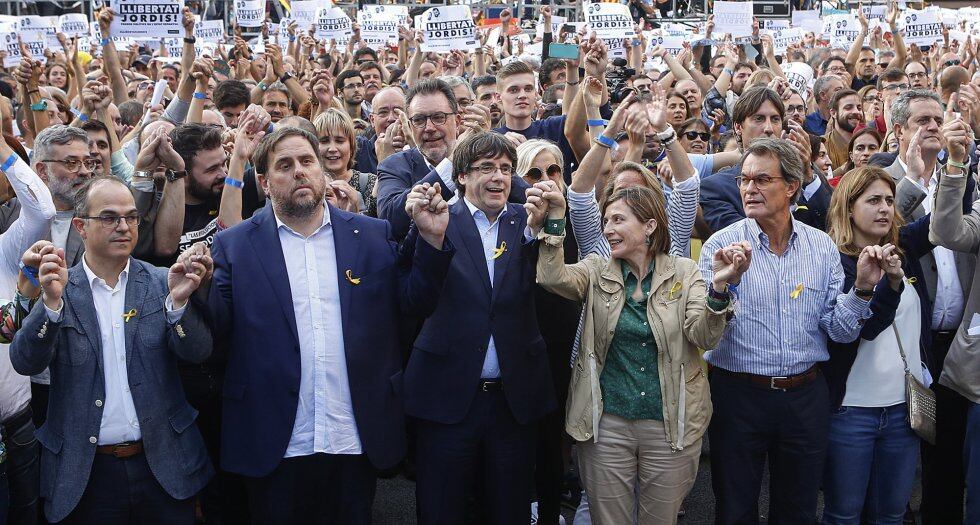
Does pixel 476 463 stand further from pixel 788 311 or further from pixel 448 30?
pixel 448 30

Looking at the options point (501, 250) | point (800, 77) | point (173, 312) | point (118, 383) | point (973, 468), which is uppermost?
point (800, 77)

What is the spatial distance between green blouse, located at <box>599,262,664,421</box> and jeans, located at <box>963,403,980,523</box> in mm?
1615

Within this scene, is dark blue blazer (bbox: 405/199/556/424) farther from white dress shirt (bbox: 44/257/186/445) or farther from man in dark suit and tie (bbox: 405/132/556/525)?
white dress shirt (bbox: 44/257/186/445)

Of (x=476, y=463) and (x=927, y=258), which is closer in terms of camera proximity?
(x=476, y=463)

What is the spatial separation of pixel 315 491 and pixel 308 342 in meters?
0.62

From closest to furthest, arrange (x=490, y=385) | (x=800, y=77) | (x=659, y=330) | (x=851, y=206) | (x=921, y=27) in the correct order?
(x=659, y=330) → (x=490, y=385) → (x=851, y=206) → (x=800, y=77) → (x=921, y=27)

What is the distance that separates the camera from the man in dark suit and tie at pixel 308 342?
3.98 meters

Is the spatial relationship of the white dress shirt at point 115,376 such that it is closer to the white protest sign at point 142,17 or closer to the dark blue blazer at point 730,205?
the dark blue blazer at point 730,205

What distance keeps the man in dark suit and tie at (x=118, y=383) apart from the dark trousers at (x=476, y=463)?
0.99 metres

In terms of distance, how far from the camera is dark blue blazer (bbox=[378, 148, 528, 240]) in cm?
465

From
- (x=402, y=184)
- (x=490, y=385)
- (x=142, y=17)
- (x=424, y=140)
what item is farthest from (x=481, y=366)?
(x=142, y=17)

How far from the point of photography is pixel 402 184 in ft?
16.9

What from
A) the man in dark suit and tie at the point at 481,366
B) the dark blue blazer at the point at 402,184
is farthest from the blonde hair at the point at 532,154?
the man in dark suit and tie at the point at 481,366

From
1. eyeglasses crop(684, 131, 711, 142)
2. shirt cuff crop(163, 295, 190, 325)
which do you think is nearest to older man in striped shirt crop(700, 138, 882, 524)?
shirt cuff crop(163, 295, 190, 325)
